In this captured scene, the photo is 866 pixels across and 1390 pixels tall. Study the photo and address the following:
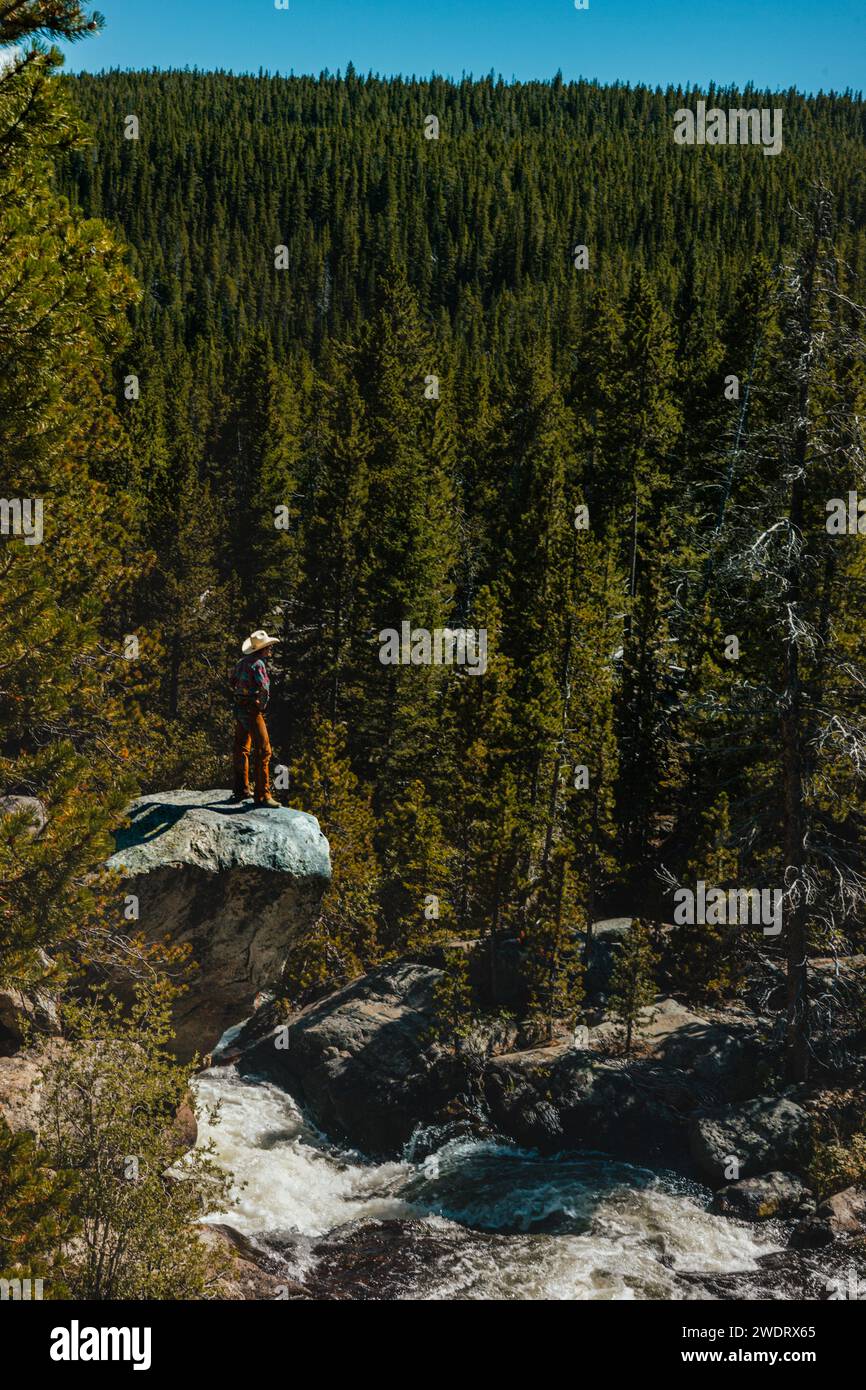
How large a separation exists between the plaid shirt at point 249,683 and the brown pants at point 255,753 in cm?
24

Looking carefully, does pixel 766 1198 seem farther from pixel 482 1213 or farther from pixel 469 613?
pixel 469 613

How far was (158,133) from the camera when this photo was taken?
166 metres

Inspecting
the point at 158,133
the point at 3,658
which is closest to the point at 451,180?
the point at 158,133

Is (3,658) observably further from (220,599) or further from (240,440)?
(240,440)

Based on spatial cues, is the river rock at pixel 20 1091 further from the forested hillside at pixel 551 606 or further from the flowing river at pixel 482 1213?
the forested hillside at pixel 551 606

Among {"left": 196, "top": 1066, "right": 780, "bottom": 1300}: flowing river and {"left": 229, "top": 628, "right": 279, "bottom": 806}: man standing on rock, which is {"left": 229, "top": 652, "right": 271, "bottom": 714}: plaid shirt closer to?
{"left": 229, "top": 628, "right": 279, "bottom": 806}: man standing on rock

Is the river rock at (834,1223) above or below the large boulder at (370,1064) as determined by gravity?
below

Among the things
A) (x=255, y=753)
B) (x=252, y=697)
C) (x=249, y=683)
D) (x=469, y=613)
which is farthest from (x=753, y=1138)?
(x=469, y=613)

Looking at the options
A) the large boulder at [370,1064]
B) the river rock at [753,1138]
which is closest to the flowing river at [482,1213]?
the large boulder at [370,1064]

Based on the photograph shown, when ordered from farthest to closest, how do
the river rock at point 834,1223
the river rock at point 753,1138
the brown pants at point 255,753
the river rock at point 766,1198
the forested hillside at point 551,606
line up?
the river rock at point 753,1138 < the forested hillside at point 551,606 < the river rock at point 766,1198 < the river rock at point 834,1223 < the brown pants at point 255,753

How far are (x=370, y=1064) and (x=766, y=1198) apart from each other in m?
10.4

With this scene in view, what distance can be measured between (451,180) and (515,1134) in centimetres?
15550

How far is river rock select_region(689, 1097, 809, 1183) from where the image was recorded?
75.0 ft

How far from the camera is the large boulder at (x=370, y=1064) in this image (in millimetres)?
26734
